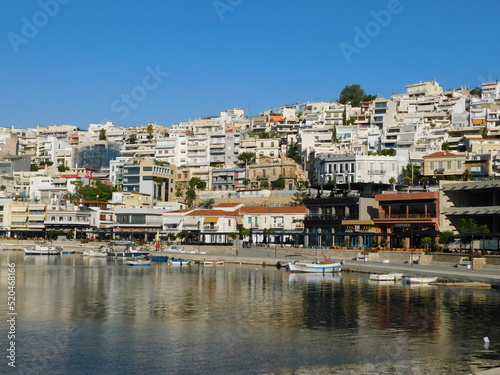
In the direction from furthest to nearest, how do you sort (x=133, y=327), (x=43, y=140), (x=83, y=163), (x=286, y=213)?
(x=43, y=140), (x=83, y=163), (x=286, y=213), (x=133, y=327)

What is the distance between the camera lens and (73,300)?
153ft

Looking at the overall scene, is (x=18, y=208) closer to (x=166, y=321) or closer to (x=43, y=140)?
(x=43, y=140)

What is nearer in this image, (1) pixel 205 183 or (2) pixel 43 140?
(1) pixel 205 183

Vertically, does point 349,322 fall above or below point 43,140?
below

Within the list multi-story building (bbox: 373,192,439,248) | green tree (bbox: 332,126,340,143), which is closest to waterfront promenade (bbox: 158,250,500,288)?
multi-story building (bbox: 373,192,439,248)

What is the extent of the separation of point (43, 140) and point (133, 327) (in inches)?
6084

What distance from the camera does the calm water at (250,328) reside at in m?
27.9

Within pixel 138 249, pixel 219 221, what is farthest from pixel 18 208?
pixel 219 221

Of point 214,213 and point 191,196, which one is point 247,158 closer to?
point 191,196

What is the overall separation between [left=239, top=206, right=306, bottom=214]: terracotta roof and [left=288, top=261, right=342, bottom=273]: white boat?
2878cm

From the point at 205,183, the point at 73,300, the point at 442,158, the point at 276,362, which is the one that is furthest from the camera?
the point at 205,183

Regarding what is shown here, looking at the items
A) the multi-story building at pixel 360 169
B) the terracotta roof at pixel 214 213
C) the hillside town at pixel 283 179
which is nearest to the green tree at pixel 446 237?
the hillside town at pixel 283 179

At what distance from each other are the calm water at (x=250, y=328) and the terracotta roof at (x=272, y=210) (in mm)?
41464

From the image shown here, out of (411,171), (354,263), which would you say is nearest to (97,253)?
(354,263)
